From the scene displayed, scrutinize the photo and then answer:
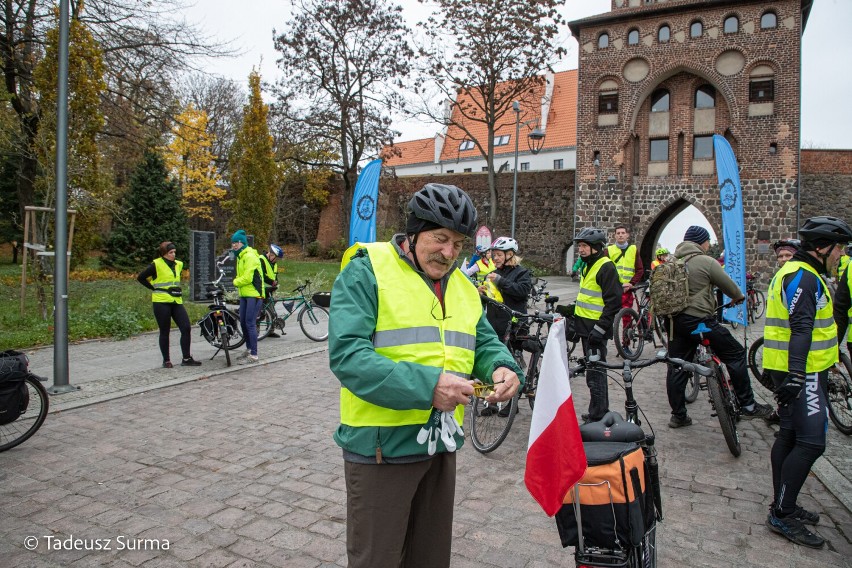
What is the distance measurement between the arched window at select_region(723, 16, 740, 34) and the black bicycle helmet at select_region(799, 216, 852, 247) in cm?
2993

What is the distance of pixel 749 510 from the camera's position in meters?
4.29

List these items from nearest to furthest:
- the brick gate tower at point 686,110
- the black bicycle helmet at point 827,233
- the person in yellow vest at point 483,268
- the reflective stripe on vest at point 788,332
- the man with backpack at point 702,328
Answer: the black bicycle helmet at point 827,233
the reflective stripe on vest at point 788,332
the man with backpack at point 702,328
the person in yellow vest at point 483,268
the brick gate tower at point 686,110

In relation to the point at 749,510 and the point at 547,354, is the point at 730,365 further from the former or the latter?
the point at 547,354

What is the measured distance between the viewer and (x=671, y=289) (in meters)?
6.06

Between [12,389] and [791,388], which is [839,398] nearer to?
[791,388]

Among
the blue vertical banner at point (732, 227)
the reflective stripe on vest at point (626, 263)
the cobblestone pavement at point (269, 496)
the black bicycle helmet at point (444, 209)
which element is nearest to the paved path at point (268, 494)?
the cobblestone pavement at point (269, 496)

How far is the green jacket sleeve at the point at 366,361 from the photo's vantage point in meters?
1.92

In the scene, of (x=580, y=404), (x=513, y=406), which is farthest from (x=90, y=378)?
(x=580, y=404)

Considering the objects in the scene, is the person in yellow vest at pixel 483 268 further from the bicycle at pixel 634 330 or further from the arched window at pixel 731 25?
the arched window at pixel 731 25

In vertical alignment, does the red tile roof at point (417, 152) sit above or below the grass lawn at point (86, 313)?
above

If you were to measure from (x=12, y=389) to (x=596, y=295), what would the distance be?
5.63 metres

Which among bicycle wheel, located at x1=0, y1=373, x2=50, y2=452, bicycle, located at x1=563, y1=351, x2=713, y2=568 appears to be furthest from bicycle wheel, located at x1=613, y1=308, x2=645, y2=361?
bicycle wheel, located at x1=0, y1=373, x2=50, y2=452

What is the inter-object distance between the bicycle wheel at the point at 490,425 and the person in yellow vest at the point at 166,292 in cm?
501

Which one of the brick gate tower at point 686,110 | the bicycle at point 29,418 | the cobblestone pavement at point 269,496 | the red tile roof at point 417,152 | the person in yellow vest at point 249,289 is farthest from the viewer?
the red tile roof at point 417,152
